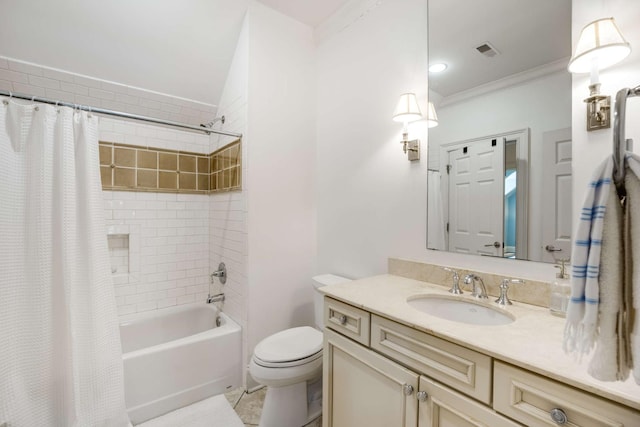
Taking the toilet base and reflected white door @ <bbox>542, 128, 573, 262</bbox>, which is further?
the toilet base

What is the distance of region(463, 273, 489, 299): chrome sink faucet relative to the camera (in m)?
1.28

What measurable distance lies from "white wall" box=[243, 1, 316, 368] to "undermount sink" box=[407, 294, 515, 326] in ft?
3.73

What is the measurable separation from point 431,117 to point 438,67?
0.26m

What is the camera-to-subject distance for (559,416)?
0.68 m

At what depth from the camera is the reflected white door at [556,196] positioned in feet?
3.69

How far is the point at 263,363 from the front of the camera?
1542 mm

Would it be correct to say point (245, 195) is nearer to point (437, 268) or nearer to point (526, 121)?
point (437, 268)

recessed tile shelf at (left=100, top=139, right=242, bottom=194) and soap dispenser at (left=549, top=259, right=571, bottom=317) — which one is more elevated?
recessed tile shelf at (left=100, top=139, right=242, bottom=194)

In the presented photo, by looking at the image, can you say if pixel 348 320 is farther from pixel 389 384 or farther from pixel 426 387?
pixel 426 387

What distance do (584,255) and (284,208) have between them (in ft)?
5.99

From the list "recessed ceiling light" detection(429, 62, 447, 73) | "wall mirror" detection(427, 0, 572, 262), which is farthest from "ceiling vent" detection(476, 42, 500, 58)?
"recessed ceiling light" detection(429, 62, 447, 73)

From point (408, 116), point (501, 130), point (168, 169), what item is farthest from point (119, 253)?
point (501, 130)

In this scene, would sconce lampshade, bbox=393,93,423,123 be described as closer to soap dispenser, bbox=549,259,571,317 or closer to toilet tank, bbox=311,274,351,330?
soap dispenser, bbox=549,259,571,317

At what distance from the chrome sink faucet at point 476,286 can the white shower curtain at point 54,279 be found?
1.73 metres
